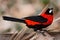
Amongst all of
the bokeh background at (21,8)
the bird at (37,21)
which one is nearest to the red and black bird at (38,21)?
the bird at (37,21)

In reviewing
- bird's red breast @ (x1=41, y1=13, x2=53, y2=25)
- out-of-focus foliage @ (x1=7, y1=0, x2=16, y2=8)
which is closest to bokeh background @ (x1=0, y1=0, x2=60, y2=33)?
out-of-focus foliage @ (x1=7, y1=0, x2=16, y2=8)

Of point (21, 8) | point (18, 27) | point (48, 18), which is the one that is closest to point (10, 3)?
point (21, 8)

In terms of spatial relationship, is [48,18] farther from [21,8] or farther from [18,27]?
[21,8]

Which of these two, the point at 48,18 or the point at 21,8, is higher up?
the point at 48,18

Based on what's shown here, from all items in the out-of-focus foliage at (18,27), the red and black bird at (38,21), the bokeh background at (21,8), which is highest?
the red and black bird at (38,21)

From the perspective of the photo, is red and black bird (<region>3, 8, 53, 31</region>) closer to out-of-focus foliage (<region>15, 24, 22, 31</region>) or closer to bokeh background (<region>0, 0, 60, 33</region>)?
out-of-focus foliage (<region>15, 24, 22, 31</region>)

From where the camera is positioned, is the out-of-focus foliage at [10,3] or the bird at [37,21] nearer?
the bird at [37,21]

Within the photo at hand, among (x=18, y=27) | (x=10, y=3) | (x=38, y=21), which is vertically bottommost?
(x=18, y=27)

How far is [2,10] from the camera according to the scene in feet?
9.57

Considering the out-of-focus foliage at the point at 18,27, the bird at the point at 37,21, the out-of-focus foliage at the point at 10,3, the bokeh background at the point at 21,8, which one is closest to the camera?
the bird at the point at 37,21

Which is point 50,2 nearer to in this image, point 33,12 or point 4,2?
point 33,12

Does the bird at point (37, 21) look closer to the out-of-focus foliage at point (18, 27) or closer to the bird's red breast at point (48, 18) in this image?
the bird's red breast at point (48, 18)

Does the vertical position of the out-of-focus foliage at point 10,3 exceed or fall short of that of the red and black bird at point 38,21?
it falls short

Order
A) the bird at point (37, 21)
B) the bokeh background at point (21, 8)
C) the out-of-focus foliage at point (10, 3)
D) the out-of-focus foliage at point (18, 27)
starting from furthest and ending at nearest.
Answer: the out-of-focus foliage at point (10, 3)
the bokeh background at point (21, 8)
the out-of-focus foliage at point (18, 27)
the bird at point (37, 21)
